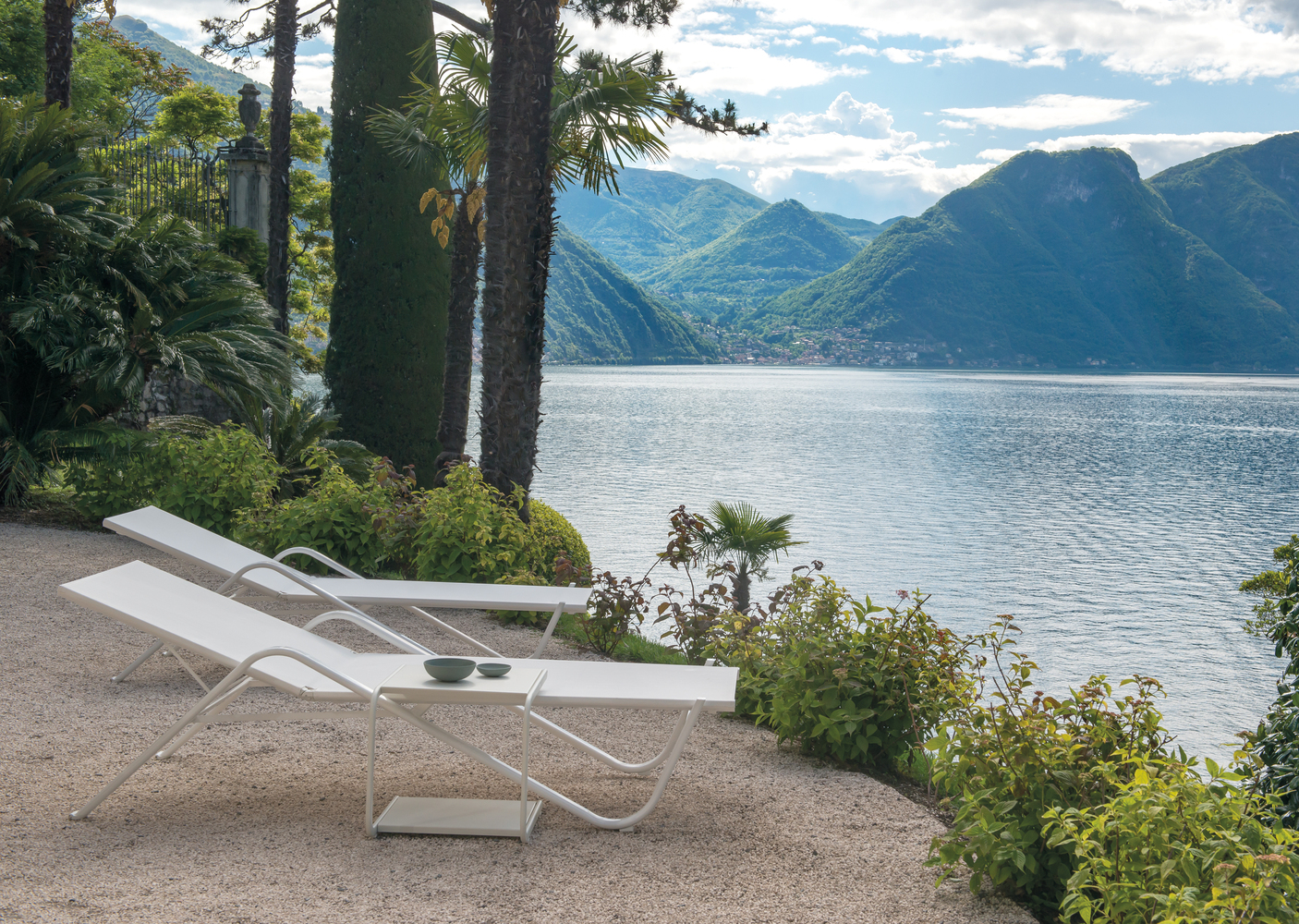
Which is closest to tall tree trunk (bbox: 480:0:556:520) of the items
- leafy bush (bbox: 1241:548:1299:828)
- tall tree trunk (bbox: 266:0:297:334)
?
leafy bush (bbox: 1241:548:1299:828)

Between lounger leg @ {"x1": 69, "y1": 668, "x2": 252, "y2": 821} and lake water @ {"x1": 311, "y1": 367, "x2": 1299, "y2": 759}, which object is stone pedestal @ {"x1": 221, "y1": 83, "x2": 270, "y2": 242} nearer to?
lake water @ {"x1": 311, "y1": 367, "x2": 1299, "y2": 759}

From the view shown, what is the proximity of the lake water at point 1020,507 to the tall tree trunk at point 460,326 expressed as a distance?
404cm

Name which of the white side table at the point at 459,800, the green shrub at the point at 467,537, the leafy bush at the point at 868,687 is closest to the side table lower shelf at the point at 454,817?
the white side table at the point at 459,800

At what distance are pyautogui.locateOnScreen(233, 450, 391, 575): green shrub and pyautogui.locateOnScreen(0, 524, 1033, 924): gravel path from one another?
245 centimetres

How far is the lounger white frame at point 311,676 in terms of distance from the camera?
2.88 m

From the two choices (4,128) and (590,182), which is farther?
(590,182)

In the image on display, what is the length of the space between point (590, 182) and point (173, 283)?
3663mm

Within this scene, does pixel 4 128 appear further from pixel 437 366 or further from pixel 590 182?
pixel 437 366

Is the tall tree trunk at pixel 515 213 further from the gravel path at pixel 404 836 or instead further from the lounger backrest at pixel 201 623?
the lounger backrest at pixel 201 623

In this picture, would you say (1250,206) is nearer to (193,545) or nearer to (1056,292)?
(1056,292)

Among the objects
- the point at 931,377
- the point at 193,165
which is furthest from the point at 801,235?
the point at 193,165

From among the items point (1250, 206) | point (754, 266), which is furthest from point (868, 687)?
point (754, 266)

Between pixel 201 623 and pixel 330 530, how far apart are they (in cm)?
389

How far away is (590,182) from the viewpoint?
Answer: 29.5 feet
